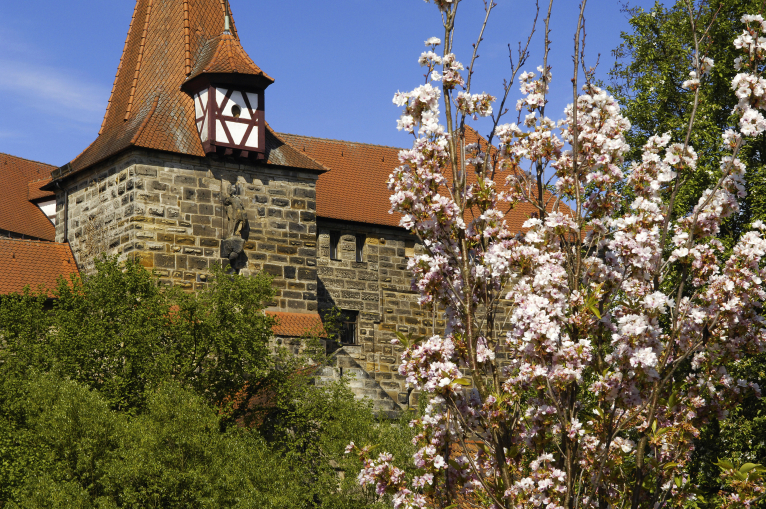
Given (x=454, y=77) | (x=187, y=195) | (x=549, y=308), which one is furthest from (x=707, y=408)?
(x=187, y=195)

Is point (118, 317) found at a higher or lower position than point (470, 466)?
higher

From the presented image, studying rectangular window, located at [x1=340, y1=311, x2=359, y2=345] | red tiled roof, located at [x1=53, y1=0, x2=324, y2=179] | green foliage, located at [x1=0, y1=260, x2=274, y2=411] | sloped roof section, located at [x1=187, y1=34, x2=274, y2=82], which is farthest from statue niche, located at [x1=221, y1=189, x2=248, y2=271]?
rectangular window, located at [x1=340, y1=311, x2=359, y2=345]

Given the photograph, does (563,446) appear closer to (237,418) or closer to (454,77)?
(454,77)

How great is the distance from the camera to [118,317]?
671 inches

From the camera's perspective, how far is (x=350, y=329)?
25922mm

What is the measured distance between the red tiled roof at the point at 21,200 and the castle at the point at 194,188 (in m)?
6.56

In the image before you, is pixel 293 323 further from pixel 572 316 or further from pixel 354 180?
pixel 572 316

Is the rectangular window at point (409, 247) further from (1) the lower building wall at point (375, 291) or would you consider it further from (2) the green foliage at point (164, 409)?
(2) the green foliage at point (164, 409)

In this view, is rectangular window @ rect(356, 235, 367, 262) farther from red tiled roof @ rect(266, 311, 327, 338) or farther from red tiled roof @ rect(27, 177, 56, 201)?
red tiled roof @ rect(27, 177, 56, 201)

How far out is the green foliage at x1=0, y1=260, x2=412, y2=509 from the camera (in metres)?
13.2

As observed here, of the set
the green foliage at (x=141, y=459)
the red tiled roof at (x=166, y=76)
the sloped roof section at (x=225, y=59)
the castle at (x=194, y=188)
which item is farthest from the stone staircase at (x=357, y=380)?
the sloped roof section at (x=225, y=59)

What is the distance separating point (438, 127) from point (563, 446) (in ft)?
7.54

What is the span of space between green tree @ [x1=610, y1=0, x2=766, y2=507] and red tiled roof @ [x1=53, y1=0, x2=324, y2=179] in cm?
719

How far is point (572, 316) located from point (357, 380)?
12.8 meters
